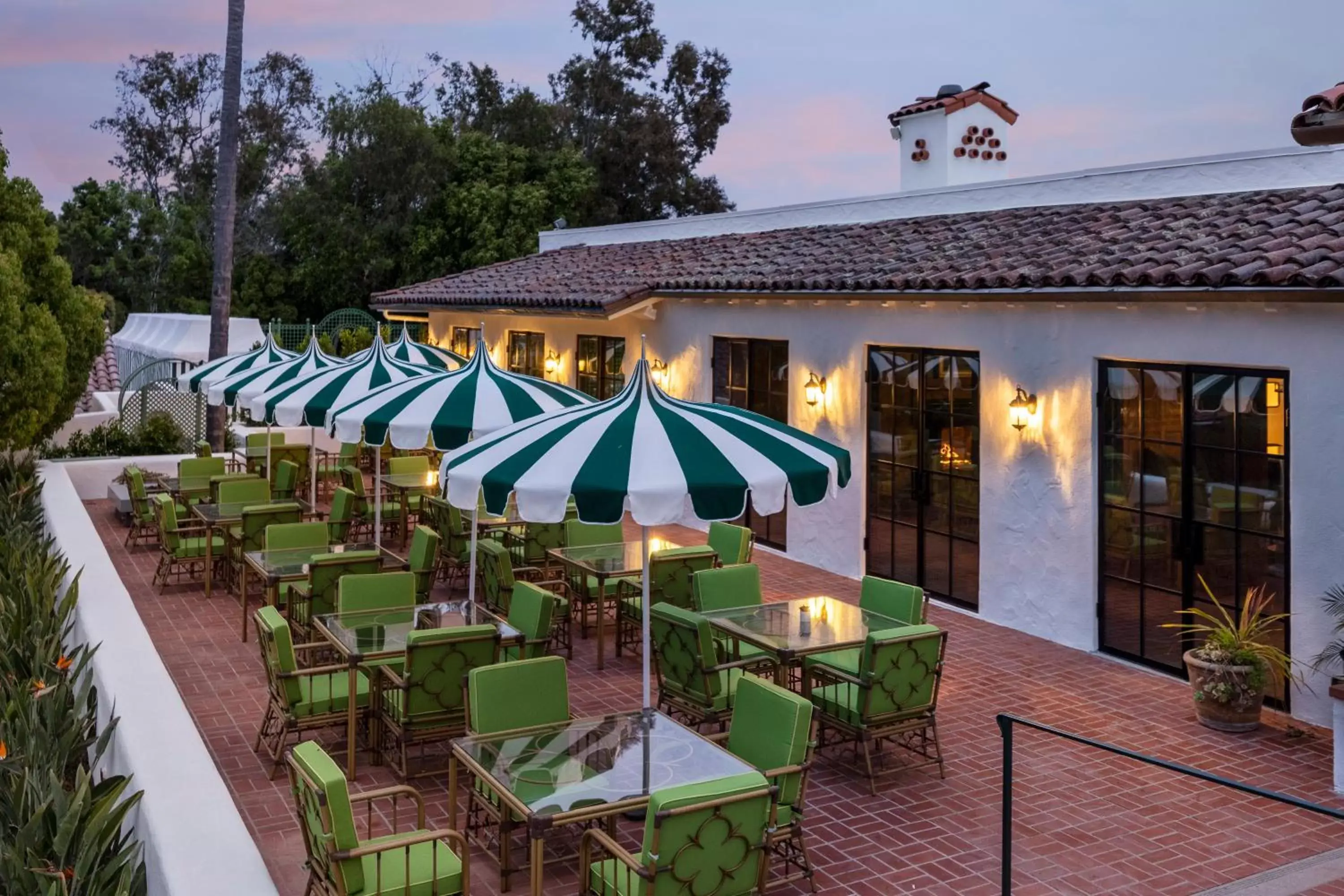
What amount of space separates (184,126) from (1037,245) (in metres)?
51.3

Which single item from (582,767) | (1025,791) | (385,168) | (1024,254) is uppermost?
(385,168)

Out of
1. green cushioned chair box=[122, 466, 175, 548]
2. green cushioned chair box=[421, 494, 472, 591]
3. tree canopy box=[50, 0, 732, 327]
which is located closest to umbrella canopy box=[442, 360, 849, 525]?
green cushioned chair box=[421, 494, 472, 591]

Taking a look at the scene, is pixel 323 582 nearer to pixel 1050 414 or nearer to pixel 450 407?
pixel 450 407

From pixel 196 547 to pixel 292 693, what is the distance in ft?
19.9

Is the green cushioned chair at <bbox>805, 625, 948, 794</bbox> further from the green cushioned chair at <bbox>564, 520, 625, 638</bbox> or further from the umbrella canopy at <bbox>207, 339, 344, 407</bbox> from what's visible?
the umbrella canopy at <bbox>207, 339, 344, 407</bbox>

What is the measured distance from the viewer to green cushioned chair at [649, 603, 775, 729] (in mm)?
7656

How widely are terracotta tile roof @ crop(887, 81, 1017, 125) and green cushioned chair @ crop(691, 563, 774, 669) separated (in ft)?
38.3

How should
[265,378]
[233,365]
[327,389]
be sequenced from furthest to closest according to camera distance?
[233,365]
[265,378]
[327,389]

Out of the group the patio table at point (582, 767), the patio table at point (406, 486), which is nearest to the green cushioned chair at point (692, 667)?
the patio table at point (582, 767)

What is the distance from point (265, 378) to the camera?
13.5 meters

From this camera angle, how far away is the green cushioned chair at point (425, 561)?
1062cm

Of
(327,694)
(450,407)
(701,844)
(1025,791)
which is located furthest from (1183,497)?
(327,694)

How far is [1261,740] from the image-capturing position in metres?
8.41

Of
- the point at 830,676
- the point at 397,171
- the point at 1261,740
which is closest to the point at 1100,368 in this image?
the point at 1261,740
